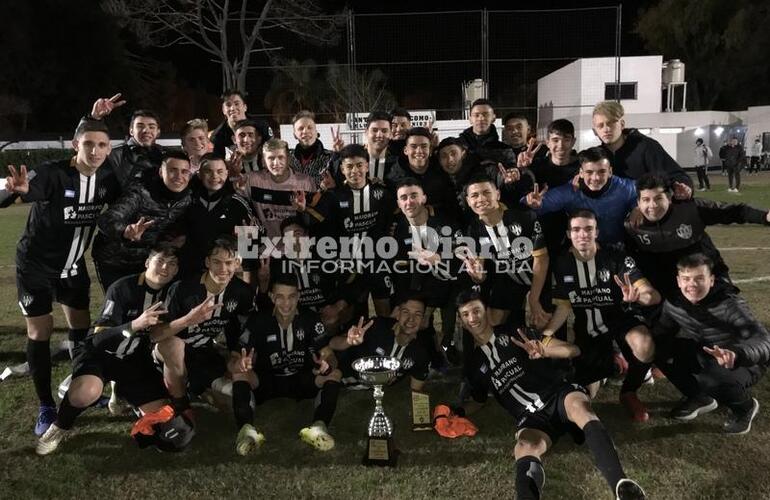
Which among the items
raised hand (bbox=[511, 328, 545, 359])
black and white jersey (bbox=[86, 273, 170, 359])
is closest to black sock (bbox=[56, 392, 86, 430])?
black and white jersey (bbox=[86, 273, 170, 359])

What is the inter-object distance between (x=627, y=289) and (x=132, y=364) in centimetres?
329

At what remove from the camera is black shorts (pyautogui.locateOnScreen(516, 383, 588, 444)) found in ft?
11.3

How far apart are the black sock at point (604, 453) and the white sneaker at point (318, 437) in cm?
149

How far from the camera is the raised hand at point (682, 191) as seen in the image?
14.0ft

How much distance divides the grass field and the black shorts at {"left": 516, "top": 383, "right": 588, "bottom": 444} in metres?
0.17

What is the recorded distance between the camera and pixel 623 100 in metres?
26.4

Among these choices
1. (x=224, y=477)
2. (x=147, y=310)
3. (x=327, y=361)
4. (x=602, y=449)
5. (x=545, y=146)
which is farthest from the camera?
(x=545, y=146)

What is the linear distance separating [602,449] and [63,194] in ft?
12.4

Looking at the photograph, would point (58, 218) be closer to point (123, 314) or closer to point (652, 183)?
point (123, 314)

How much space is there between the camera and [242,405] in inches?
152

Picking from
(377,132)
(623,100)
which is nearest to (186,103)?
(623,100)

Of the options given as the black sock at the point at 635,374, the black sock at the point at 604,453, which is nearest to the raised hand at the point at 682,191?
the black sock at the point at 635,374

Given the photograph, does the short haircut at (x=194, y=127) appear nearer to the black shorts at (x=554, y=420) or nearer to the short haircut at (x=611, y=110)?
the short haircut at (x=611, y=110)

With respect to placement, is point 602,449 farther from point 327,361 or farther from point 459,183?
point 459,183
